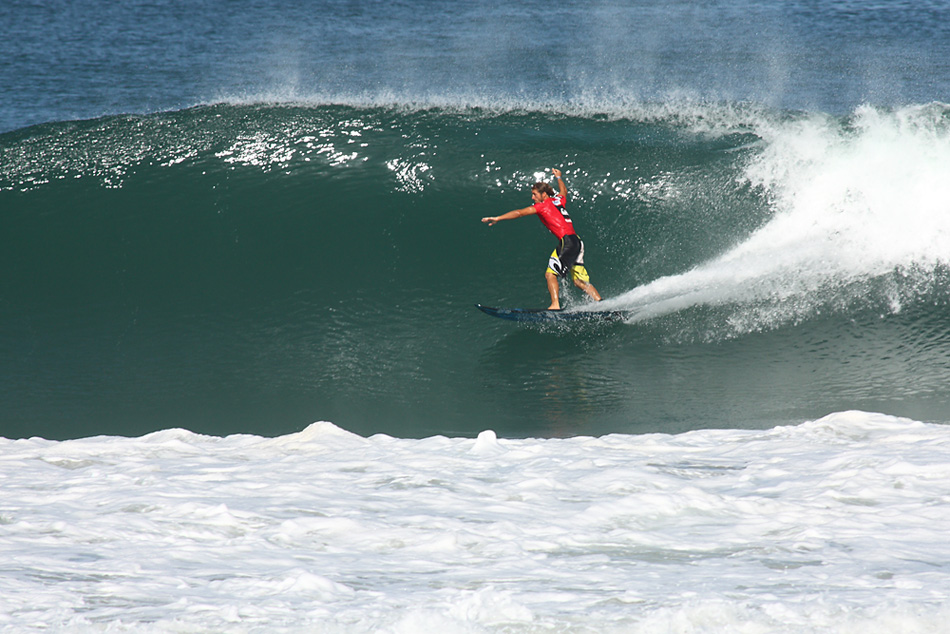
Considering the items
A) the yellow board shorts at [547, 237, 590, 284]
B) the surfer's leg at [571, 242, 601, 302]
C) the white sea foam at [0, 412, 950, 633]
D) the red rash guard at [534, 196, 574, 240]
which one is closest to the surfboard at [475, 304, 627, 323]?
the surfer's leg at [571, 242, 601, 302]

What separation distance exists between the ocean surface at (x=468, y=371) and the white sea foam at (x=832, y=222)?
0.11 ft

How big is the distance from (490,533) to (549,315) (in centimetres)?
389

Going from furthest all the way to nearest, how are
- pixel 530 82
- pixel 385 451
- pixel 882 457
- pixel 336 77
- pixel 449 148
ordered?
pixel 336 77
pixel 530 82
pixel 449 148
pixel 385 451
pixel 882 457

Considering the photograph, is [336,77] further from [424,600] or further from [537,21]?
[424,600]

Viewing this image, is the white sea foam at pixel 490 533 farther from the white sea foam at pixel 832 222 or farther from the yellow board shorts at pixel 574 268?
the white sea foam at pixel 832 222

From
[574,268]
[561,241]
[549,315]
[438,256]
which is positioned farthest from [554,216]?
[438,256]

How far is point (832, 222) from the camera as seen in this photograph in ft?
26.6

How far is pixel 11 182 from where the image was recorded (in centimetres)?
973

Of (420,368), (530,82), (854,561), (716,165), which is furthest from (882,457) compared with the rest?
(530,82)

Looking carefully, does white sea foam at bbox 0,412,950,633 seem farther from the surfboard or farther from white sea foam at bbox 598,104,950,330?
white sea foam at bbox 598,104,950,330

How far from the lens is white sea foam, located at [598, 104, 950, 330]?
753 cm

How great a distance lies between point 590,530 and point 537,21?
21.5 metres

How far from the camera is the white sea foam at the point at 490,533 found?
2.77m

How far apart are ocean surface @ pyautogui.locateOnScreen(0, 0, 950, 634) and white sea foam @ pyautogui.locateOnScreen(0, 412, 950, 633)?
0.06 ft
